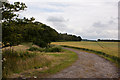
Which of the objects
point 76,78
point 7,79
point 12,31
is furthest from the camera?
point 12,31

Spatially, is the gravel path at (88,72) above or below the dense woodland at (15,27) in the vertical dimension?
below

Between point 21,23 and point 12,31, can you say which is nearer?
point 12,31

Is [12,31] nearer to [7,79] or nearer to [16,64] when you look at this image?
[16,64]

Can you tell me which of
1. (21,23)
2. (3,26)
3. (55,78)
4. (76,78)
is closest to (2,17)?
(3,26)

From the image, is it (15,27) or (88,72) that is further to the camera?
(15,27)

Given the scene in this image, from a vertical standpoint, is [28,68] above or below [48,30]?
below

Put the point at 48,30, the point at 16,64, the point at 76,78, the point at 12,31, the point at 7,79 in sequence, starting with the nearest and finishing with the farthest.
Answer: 1. the point at 7,79
2. the point at 76,78
3. the point at 16,64
4. the point at 12,31
5. the point at 48,30

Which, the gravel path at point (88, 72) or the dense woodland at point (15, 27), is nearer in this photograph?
the gravel path at point (88, 72)

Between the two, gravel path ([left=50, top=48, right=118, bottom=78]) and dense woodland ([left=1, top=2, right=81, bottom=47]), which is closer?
gravel path ([left=50, top=48, right=118, bottom=78])

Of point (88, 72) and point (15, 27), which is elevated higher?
point (15, 27)

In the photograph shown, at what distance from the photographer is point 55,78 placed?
712 centimetres

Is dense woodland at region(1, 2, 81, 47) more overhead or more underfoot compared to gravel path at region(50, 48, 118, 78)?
more overhead

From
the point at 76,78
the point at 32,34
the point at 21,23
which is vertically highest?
the point at 21,23

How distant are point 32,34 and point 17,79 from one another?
5.31 meters
